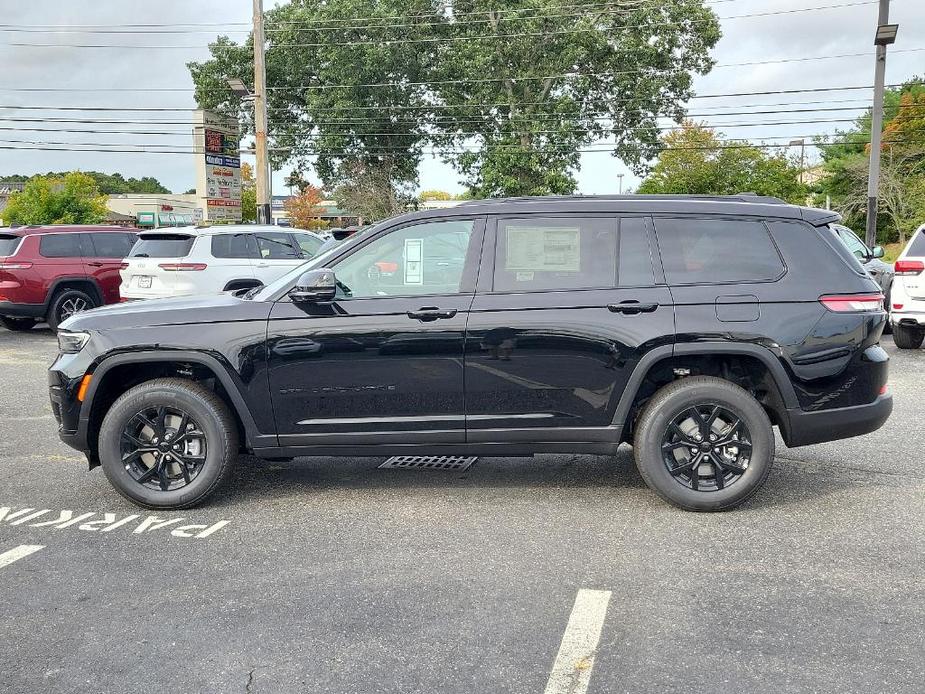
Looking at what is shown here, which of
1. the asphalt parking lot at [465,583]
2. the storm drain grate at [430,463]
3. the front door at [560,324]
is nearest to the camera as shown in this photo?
the asphalt parking lot at [465,583]

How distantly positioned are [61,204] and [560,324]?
70.8 meters

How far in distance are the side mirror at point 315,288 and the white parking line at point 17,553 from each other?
6.20 ft

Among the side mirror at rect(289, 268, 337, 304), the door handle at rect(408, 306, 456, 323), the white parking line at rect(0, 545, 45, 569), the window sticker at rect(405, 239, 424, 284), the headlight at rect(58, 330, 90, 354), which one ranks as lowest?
the white parking line at rect(0, 545, 45, 569)

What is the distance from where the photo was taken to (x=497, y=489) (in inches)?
223

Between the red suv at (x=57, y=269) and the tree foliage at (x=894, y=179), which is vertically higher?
the tree foliage at (x=894, y=179)

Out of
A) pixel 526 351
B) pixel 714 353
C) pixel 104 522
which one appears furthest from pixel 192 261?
pixel 714 353

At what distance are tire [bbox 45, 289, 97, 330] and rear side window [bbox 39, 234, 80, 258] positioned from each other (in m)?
0.62

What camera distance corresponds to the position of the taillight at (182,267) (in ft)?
44.7

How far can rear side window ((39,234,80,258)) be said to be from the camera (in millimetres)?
14742

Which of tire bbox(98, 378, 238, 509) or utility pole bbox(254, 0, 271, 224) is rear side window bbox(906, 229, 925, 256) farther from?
utility pole bbox(254, 0, 271, 224)

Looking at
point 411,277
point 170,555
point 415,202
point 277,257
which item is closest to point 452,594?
point 170,555

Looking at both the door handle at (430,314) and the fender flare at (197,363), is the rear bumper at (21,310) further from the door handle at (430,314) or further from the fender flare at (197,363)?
the door handle at (430,314)

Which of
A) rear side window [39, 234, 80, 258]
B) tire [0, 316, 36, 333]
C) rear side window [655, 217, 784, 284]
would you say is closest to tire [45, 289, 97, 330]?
rear side window [39, 234, 80, 258]

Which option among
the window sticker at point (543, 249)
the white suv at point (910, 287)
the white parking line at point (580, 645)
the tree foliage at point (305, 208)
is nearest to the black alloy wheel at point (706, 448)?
the window sticker at point (543, 249)
